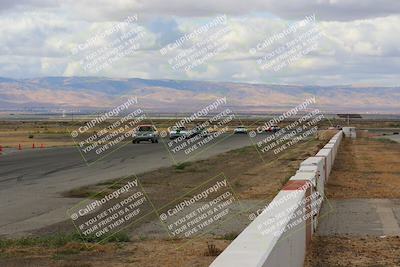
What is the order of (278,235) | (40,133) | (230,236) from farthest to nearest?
(40,133)
(230,236)
(278,235)

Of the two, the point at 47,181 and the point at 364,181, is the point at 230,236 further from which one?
the point at 47,181

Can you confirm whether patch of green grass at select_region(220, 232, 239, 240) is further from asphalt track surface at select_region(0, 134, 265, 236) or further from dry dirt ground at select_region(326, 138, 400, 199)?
dry dirt ground at select_region(326, 138, 400, 199)

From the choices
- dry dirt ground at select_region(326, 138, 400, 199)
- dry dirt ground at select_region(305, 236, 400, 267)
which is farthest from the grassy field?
dry dirt ground at select_region(305, 236, 400, 267)

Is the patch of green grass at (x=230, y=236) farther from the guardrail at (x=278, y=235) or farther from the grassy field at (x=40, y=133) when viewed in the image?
the grassy field at (x=40, y=133)

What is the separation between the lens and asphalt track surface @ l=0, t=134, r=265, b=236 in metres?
14.4

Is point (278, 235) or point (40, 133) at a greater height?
point (278, 235)

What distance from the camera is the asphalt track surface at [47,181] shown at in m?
14.4

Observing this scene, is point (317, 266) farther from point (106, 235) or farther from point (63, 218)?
point (63, 218)

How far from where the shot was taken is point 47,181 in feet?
76.5

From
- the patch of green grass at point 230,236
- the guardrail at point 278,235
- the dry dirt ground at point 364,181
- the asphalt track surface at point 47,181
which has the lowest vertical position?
the dry dirt ground at point 364,181

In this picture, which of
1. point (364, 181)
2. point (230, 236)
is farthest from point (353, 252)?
point (364, 181)

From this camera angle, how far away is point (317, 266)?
8.88 m

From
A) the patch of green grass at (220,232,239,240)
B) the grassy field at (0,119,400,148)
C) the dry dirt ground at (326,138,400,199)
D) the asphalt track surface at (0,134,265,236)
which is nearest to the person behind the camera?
the patch of green grass at (220,232,239,240)

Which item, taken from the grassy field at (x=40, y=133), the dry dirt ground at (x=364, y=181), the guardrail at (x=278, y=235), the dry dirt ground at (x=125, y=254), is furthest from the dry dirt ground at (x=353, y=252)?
the grassy field at (x=40, y=133)
